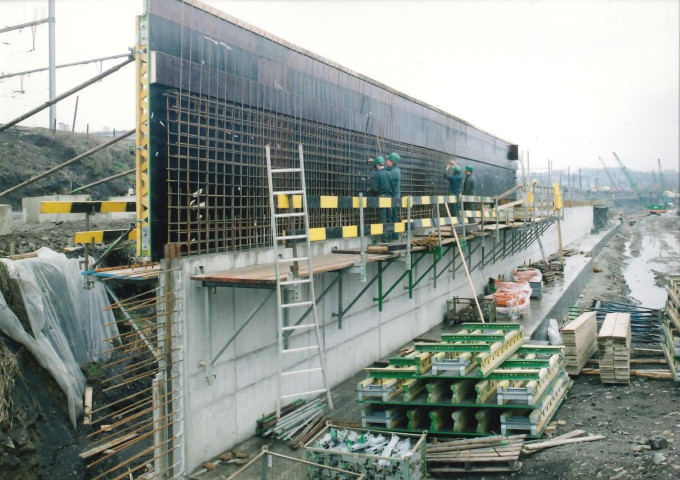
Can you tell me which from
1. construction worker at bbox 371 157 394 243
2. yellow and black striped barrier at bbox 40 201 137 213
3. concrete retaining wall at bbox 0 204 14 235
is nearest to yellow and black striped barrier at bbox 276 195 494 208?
construction worker at bbox 371 157 394 243

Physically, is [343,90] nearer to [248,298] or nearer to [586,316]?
[248,298]

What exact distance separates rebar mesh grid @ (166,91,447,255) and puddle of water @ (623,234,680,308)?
2252 centimetres

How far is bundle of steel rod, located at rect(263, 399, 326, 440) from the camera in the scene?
8.00m

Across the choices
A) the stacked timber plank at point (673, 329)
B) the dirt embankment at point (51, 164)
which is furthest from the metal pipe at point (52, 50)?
the stacked timber plank at point (673, 329)

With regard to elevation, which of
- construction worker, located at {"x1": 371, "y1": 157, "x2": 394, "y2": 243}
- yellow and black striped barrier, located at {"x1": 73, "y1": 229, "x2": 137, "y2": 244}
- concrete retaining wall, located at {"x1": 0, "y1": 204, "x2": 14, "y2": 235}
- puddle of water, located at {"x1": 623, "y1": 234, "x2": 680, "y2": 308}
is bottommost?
puddle of water, located at {"x1": 623, "y1": 234, "x2": 680, "y2": 308}

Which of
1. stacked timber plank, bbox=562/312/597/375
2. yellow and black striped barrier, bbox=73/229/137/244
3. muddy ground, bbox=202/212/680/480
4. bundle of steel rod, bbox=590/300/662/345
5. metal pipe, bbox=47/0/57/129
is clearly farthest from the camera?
metal pipe, bbox=47/0/57/129

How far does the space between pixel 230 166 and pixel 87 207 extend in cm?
219

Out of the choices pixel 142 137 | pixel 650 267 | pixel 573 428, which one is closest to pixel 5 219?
pixel 142 137

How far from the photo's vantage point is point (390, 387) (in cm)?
806

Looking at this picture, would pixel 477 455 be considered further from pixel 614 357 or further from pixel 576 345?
pixel 576 345

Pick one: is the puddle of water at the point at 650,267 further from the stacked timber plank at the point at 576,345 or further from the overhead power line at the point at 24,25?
the overhead power line at the point at 24,25

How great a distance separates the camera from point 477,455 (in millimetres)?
7098

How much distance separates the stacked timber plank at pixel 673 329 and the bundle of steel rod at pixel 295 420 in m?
6.64

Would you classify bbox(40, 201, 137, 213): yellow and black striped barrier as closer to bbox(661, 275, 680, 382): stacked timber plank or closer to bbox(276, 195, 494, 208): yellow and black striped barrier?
bbox(276, 195, 494, 208): yellow and black striped barrier
